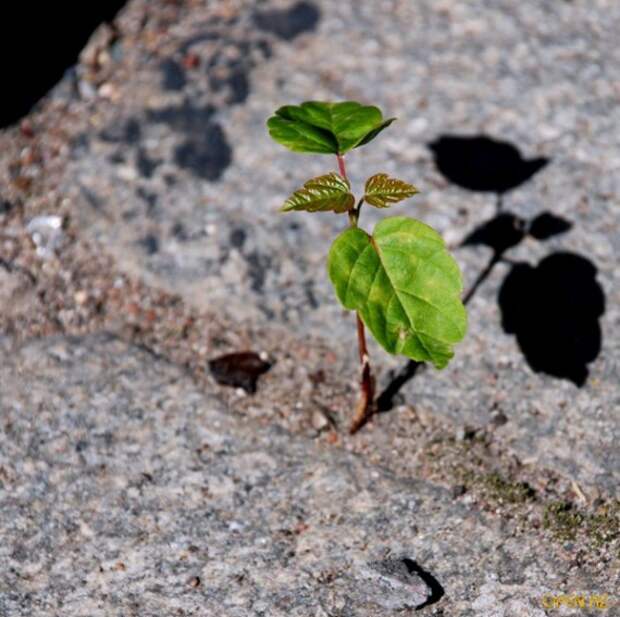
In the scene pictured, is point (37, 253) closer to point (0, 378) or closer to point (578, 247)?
point (0, 378)

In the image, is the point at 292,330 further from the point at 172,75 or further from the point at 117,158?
the point at 172,75

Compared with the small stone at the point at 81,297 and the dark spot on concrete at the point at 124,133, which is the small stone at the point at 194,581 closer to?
the small stone at the point at 81,297

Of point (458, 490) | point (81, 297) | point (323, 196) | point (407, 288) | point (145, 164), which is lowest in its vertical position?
point (458, 490)

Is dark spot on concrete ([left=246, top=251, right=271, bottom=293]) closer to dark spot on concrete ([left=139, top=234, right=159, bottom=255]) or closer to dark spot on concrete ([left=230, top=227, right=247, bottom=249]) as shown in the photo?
dark spot on concrete ([left=230, top=227, right=247, bottom=249])

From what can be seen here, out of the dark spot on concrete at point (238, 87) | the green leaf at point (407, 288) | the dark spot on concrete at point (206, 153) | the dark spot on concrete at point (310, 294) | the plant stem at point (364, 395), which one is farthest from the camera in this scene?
the dark spot on concrete at point (238, 87)

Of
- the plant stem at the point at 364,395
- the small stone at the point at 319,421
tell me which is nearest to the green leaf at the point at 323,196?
the plant stem at the point at 364,395

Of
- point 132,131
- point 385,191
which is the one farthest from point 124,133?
point 385,191
